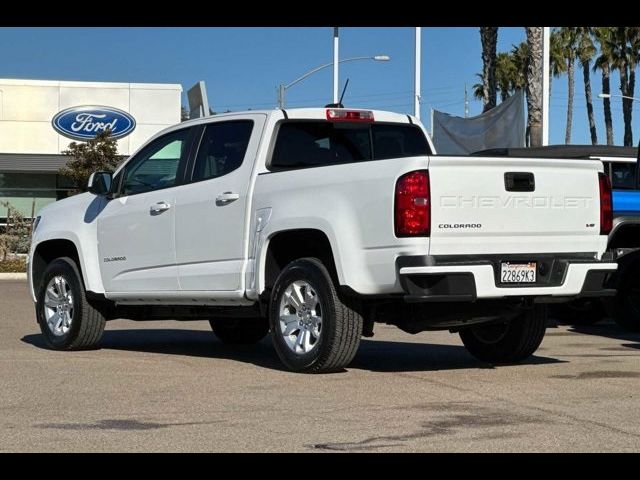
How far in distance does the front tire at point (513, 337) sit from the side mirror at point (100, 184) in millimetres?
3530

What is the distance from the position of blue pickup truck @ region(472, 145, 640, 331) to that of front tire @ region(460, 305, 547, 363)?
3.30m

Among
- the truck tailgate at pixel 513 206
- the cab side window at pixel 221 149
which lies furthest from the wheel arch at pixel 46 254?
the truck tailgate at pixel 513 206

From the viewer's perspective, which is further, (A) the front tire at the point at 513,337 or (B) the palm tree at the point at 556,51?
(B) the palm tree at the point at 556,51

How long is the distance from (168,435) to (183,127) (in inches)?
185

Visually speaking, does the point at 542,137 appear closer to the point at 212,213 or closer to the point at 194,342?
the point at 194,342

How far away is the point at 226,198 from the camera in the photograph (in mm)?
9828

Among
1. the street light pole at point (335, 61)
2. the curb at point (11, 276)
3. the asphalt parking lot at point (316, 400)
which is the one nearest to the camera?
the asphalt parking lot at point (316, 400)

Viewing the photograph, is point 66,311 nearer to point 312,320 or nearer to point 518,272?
point 312,320

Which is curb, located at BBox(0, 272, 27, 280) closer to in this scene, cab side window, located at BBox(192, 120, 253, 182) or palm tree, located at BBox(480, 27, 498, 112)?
palm tree, located at BBox(480, 27, 498, 112)

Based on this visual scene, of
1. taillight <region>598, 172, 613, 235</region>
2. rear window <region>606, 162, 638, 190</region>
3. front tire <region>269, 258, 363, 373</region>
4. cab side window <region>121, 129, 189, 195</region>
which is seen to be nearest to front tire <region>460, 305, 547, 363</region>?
taillight <region>598, 172, 613, 235</region>

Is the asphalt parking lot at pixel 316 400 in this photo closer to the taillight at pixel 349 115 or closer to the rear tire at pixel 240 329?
the rear tire at pixel 240 329

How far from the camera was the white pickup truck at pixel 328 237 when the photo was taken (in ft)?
28.0

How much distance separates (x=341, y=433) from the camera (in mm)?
6566
